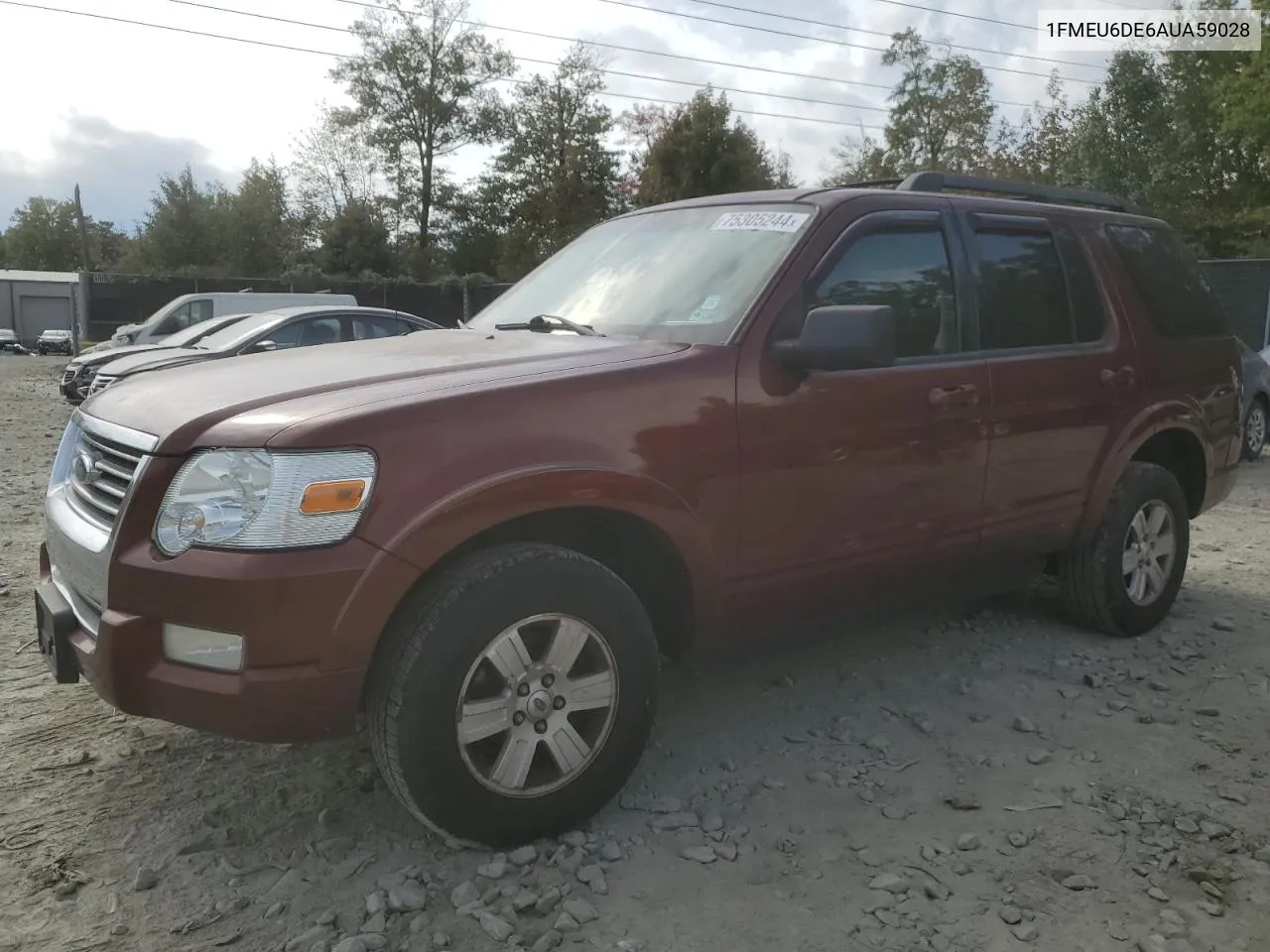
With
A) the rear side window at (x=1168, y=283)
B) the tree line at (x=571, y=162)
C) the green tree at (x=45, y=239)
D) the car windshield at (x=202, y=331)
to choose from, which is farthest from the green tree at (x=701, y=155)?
the green tree at (x=45, y=239)

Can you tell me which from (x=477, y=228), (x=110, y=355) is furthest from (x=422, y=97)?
(x=110, y=355)

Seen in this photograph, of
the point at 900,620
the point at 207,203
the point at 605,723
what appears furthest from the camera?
the point at 207,203

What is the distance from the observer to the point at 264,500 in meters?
2.33

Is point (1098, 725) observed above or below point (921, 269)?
below

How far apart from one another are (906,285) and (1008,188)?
39.3 inches

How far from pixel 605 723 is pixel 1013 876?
1.15 m

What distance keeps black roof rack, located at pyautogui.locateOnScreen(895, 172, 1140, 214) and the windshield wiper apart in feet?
4.54

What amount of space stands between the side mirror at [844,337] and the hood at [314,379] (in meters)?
0.40

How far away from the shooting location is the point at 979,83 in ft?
125

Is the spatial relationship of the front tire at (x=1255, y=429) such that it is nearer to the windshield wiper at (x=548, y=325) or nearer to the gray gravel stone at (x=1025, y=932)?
the windshield wiper at (x=548, y=325)

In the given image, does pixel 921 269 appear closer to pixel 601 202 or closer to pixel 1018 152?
pixel 601 202

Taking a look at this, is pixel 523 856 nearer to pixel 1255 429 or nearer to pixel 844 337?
pixel 844 337

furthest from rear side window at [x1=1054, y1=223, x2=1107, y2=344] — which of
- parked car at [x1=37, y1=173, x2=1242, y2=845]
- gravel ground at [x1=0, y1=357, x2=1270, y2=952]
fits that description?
gravel ground at [x1=0, y1=357, x2=1270, y2=952]

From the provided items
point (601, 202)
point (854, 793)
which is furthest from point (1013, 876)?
point (601, 202)
